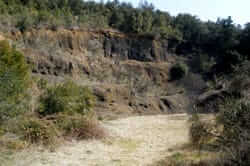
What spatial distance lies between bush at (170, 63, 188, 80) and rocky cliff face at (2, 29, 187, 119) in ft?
2.80

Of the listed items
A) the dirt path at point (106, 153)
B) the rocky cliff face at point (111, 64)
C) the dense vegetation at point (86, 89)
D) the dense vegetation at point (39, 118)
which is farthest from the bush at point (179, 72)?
the dirt path at point (106, 153)

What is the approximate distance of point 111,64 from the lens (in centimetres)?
2891

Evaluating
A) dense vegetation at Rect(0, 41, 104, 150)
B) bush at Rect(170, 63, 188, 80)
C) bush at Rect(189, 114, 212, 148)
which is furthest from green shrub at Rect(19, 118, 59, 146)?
bush at Rect(170, 63, 188, 80)

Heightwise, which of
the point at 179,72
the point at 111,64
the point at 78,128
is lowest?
the point at 179,72

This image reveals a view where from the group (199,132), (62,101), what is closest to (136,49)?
(62,101)

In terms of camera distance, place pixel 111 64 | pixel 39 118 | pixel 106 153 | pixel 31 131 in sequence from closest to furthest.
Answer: pixel 106 153, pixel 31 131, pixel 39 118, pixel 111 64

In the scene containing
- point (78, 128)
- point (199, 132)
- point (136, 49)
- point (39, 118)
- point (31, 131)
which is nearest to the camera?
point (31, 131)

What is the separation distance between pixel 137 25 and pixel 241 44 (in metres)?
14.1

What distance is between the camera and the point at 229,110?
237 inches

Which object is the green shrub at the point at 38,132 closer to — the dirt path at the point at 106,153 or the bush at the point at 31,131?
the bush at the point at 31,131

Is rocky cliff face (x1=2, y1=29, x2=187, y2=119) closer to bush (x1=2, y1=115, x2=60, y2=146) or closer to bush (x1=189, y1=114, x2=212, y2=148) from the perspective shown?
bush (x1=2, y1=115, x2=60, y2=146)

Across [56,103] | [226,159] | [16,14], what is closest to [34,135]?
[56,103]

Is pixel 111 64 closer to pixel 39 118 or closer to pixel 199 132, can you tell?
pixel 39 118

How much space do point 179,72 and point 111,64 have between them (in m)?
9.34
